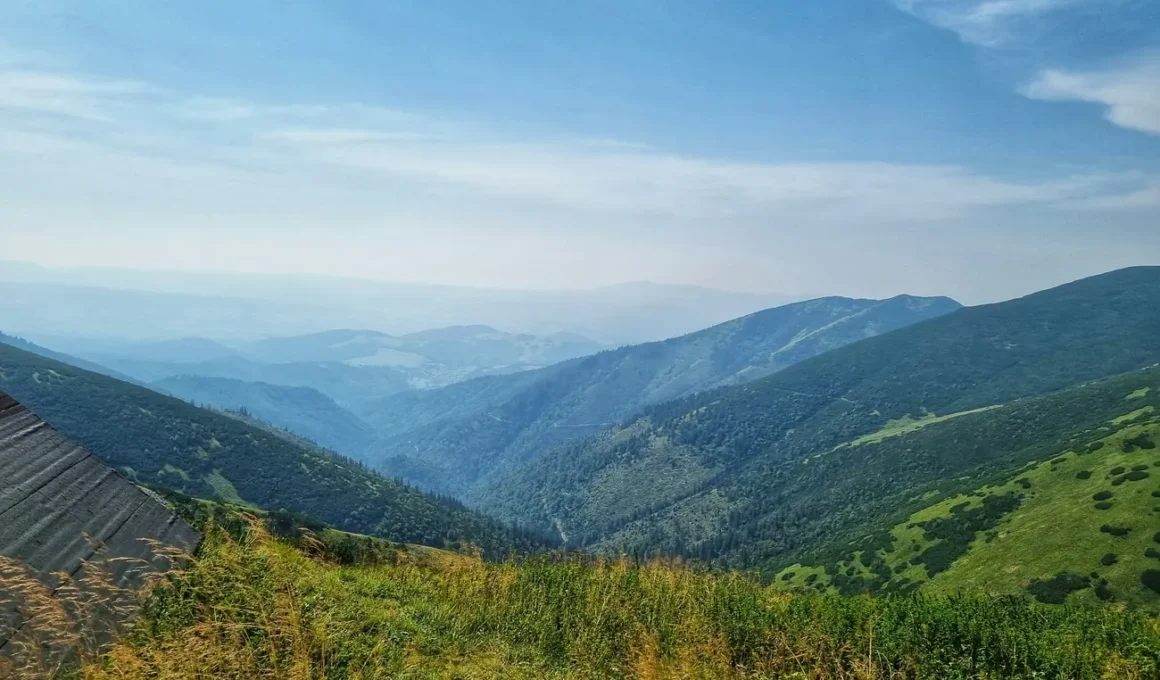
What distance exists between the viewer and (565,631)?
12398mm

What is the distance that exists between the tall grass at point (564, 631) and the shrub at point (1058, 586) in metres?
49.1

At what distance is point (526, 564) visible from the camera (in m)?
17.4

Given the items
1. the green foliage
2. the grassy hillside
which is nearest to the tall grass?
the grassy hillside

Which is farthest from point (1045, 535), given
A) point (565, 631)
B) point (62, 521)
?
point (62, 521)

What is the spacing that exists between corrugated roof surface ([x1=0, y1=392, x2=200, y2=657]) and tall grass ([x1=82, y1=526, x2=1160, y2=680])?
2.63ft

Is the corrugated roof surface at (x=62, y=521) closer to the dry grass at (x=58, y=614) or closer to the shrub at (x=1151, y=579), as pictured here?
the dry grass at (x=58, y=614)

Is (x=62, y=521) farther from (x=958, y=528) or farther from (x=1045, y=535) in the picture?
(x=958, y=528)

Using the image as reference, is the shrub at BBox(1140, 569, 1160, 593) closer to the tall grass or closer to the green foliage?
the green foliage

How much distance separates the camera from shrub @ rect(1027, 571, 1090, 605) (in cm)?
5275

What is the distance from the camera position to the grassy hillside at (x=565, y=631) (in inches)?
318

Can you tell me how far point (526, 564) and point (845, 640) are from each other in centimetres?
898

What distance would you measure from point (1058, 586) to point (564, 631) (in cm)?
6253

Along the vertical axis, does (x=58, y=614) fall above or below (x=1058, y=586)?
above

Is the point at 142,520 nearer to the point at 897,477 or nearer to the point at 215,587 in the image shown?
the point at 215,587
